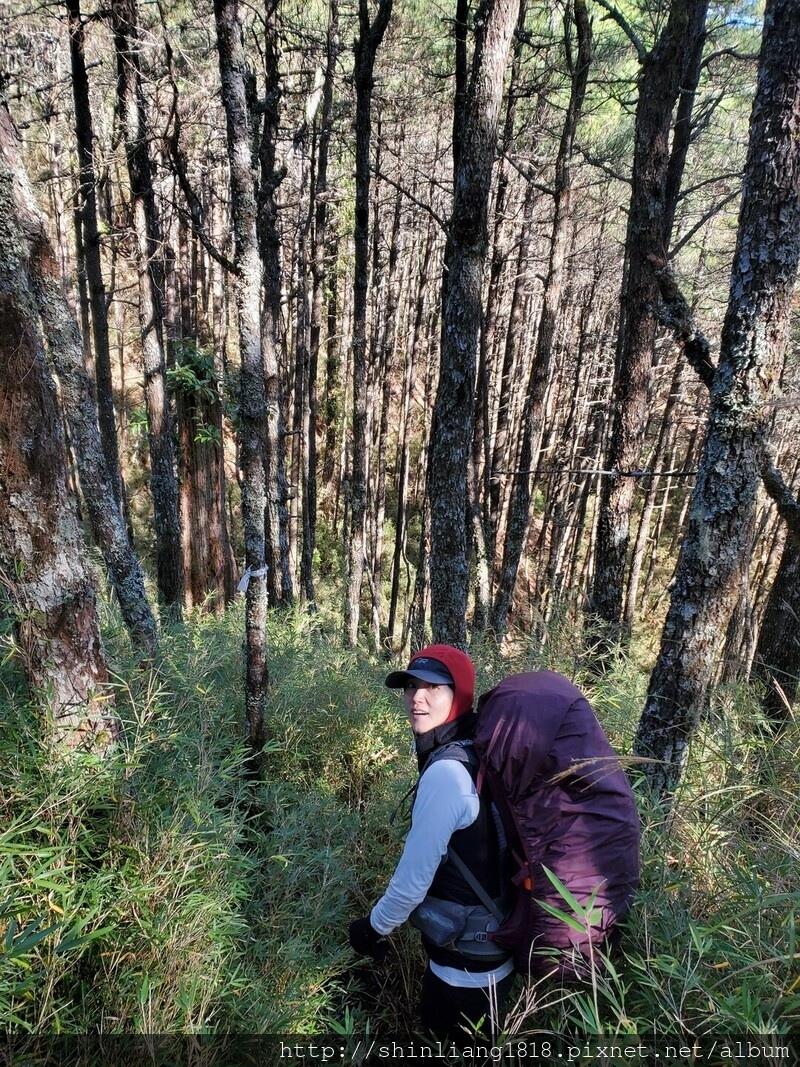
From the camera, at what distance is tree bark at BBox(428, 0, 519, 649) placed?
13.0ft

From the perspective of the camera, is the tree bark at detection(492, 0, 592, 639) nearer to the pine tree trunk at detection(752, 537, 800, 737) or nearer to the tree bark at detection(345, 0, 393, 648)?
the tree bark at detection(345, 0, 393, 648)

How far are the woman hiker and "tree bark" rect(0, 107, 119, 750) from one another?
4.23 ft

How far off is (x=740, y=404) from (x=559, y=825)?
6.88 ft

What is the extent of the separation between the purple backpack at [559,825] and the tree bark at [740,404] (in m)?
0.94

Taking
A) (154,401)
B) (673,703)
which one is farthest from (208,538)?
(673,703)

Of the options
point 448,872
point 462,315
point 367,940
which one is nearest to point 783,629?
point 462,315

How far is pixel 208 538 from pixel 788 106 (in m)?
8.42

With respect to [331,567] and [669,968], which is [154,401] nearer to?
[669,968]

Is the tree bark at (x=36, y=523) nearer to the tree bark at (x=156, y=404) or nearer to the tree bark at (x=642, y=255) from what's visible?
the tree bark at (x=642, y=255)

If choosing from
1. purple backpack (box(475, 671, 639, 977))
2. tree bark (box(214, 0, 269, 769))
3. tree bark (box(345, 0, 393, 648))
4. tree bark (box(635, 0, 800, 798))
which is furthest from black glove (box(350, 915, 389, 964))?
tree bark (box(345, 0, 393, 648))

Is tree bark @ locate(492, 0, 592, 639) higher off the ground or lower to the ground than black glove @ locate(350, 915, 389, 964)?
higher

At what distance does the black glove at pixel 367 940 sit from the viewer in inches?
82.4

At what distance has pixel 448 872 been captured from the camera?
1.95m

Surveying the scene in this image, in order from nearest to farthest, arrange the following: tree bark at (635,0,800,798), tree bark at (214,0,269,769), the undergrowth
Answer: the undergrowth, tree bark at (635,0,800,798), tree bark at (214,0,269,769)
